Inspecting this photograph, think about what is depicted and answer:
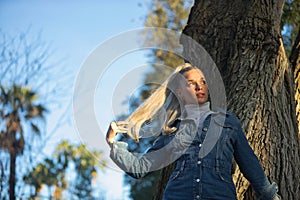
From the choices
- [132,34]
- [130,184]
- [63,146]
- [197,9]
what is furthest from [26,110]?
[132,34]

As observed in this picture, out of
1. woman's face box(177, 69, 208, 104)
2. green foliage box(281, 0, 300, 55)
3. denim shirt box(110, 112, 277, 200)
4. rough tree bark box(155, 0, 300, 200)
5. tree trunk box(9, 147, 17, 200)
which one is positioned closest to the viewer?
denim shirt box(110, 112, 277, 200)

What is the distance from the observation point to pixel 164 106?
3803 millimetres

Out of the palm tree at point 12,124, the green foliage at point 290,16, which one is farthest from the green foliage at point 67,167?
the green foliage at point 290,16

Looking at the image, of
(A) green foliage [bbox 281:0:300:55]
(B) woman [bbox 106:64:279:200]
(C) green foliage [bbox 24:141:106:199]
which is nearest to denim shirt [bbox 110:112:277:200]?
(B) woman [bbox 106:64:279:200]

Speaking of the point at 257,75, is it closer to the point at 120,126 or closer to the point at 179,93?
the point at 179,93

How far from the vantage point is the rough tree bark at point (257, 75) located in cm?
472

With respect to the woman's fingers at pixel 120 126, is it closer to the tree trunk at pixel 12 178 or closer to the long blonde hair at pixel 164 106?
the long blonde hair at pixel 164 106

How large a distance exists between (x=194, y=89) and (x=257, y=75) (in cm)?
152

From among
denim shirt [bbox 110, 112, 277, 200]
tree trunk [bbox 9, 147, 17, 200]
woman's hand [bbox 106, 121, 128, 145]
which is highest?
tree trunk [bbox 9, 147, 17, 200]

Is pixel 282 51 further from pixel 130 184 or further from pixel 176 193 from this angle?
pixel 130 184

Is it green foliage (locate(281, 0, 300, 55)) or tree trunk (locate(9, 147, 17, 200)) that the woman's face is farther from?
tree trunk (locate(9, 147, 17, 200))

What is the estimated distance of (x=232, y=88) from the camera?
16.1 feet

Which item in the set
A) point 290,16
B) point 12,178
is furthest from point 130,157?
point 12,178

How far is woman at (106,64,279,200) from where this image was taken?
3432 mm
